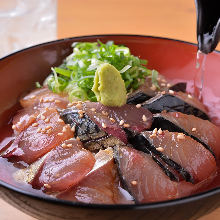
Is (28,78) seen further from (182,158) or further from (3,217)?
(182,158)

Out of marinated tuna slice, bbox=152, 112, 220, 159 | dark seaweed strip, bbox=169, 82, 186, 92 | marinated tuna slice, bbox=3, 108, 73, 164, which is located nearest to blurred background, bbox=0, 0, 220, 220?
dark seaweed strip, bbox=169, 82, 186, 92

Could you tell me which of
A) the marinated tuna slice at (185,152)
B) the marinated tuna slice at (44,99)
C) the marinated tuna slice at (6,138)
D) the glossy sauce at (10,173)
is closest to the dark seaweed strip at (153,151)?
the marinated tuna slice at (185,152)

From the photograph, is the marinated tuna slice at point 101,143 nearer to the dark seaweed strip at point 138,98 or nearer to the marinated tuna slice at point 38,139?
the marinated tuna slice at point 38,139

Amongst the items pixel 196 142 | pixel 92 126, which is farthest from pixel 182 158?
pixel 92 126

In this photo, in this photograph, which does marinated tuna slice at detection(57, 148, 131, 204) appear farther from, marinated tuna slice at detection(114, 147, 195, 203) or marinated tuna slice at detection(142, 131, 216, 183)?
marinated tuna slice at detection(142, 131, 216, 183)

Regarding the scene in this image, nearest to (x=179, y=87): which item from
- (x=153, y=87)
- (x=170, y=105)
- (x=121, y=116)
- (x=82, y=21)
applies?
(x=153, y=87)

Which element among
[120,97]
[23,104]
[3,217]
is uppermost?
[120,97]

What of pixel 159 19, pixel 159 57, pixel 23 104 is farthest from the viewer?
pixel 159 19
